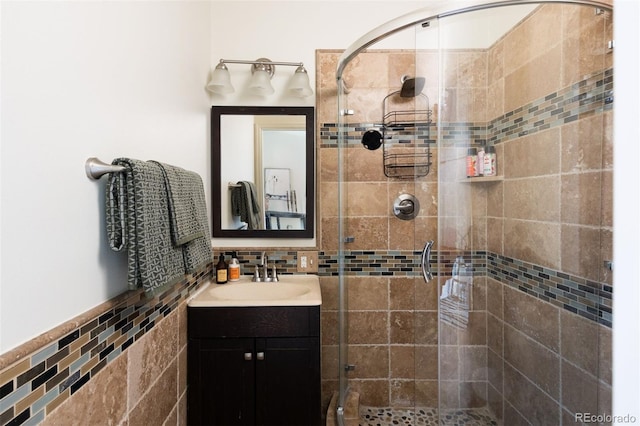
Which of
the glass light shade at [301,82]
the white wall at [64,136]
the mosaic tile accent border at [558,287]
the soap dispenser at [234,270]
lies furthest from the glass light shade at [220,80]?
the mosaic tile accent border at [558,287]

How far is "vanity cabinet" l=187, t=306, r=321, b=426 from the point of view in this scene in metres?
1.36

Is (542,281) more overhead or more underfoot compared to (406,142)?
more underfoot

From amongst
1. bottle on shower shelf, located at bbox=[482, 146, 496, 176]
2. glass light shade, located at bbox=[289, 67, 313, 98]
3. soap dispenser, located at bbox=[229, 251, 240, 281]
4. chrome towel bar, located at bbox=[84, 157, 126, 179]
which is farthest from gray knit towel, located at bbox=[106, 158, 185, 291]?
bottle on shower shelf, located at bbox=[482, 146, 496, 176]

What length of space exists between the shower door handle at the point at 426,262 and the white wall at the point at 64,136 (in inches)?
46.2

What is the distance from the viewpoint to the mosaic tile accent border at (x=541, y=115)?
958mm

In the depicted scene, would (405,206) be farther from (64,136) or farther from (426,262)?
(64,136)

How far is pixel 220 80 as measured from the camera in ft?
5.38

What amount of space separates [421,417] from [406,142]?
4.47 ft

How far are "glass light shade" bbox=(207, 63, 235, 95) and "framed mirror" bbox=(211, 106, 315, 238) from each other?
0.12m

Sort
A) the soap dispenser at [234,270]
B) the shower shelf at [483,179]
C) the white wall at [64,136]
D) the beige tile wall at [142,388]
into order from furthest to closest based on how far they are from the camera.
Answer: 1. the soap dispenser at [234,270]
2. the shower shelf at [483,179]
3. the beige tile wall at [142,388]
4. the white wall at [64,136]

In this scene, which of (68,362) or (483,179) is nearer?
(68,362)

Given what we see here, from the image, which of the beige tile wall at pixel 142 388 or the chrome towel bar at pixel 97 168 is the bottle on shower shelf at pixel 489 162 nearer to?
the chrome towel bar at pixel 97 168

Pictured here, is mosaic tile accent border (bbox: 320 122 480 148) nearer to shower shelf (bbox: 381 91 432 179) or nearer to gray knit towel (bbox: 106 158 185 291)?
shower shelf (bbox: 381 91 432 179)

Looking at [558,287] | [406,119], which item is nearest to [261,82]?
[406,119]
